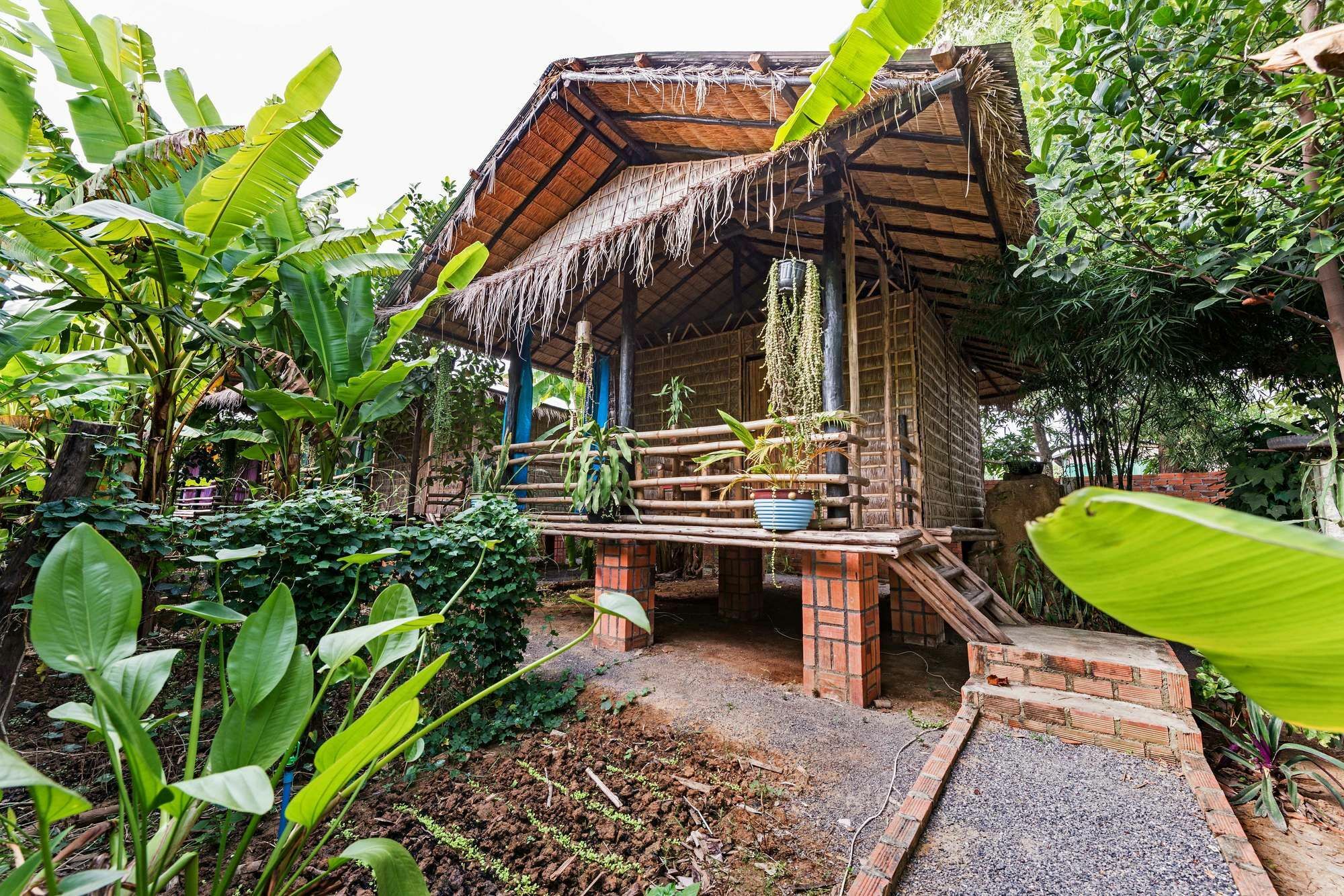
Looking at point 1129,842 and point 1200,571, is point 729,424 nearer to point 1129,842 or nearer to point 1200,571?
point 1129,842

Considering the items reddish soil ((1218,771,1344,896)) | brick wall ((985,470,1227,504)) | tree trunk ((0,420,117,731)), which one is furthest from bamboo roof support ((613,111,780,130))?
brick wall ((985,470,1227,504))

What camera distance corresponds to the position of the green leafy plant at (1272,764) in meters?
2.39

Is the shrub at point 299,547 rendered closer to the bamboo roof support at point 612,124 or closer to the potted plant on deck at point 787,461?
the potted plant on deck at point 787,461

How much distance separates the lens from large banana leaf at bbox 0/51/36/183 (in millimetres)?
2182

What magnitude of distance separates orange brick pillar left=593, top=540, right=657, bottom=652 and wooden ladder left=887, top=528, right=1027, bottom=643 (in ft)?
6.57

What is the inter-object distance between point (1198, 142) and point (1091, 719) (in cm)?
292

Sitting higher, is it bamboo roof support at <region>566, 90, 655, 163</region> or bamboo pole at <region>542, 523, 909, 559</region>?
bamboo roof support at <region>566, 90, 655, 163</region>

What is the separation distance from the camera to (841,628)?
349 centimetres

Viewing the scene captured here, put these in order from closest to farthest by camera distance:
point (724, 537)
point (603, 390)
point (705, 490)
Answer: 1. point (724, 537)
2. point (705, 490)
3. point (603, 390)

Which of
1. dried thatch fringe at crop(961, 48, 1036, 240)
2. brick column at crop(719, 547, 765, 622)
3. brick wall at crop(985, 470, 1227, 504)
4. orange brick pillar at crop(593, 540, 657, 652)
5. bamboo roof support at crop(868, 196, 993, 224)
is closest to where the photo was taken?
dried thatch fringe at crop(961, 48, 1036, 240)

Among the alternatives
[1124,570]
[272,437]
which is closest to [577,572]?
[272,437]

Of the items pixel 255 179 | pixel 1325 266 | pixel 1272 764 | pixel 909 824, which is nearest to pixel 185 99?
pixel 255 179

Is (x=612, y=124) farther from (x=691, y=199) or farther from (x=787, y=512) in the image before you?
(x=787, y=512)

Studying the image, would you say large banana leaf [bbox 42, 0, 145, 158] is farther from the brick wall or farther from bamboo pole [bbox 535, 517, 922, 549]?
the brick wall
